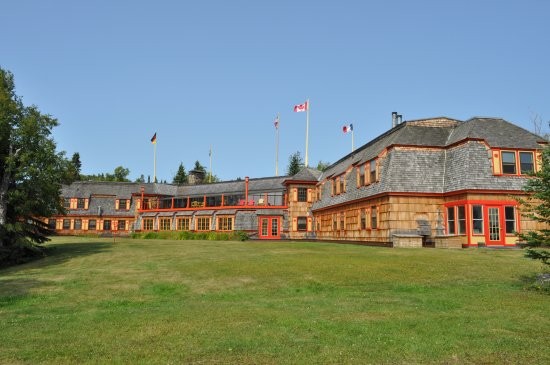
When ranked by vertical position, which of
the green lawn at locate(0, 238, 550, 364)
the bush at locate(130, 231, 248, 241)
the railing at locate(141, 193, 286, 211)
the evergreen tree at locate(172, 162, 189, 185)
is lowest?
the green lawn at locate(0, 238, 550, 364)

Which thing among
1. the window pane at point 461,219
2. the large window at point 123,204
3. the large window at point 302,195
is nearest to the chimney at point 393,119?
the large window at point 302,195

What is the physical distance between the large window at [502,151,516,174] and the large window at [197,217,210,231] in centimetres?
3647

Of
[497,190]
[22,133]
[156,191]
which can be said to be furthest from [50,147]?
[156,191]

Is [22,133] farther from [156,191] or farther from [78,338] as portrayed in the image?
[156,191]

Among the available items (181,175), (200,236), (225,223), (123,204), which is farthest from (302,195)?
(181,175)

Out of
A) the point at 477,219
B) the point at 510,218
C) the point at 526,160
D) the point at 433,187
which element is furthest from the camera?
the point at 433,187

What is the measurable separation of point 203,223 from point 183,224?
407 centimetres

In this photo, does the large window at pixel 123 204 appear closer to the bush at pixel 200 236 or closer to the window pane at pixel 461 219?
the bush at pixel 200 236

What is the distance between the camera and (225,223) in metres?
54.8

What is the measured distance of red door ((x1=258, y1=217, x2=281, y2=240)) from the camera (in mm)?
51969

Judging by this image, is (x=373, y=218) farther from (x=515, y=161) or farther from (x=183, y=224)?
(x=183, y=224)

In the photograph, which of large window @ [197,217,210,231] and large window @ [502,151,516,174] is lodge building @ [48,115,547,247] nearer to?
large window @ [502,151,516,174]

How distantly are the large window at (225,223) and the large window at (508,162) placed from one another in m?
32.1

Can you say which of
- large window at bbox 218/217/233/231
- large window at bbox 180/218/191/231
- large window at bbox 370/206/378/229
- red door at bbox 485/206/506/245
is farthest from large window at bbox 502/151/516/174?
large window at bbox 180/218/191/231
